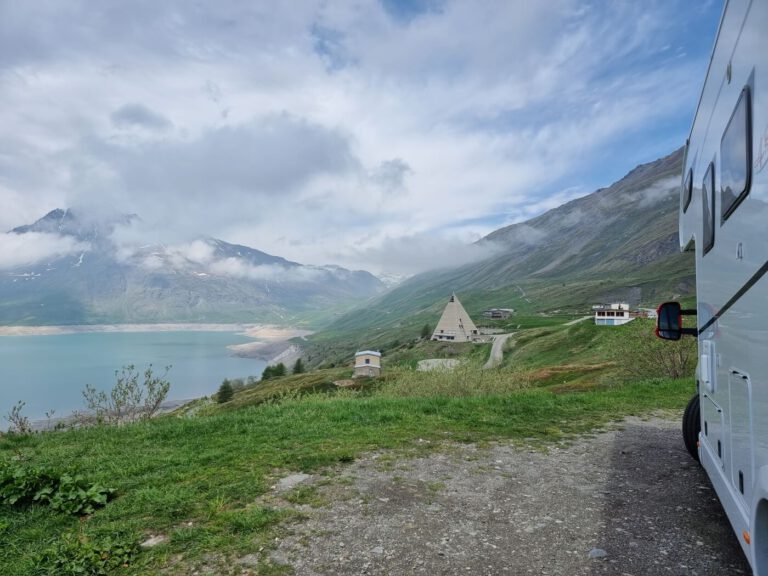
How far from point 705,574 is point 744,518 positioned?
130cm

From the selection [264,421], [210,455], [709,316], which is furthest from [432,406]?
[709,316]

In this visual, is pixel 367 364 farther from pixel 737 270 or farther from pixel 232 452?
pixel 737 270

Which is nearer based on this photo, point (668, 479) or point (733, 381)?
point (733, 381)

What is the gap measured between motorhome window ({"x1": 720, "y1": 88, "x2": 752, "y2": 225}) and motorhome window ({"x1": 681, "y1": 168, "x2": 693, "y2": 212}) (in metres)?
3.33

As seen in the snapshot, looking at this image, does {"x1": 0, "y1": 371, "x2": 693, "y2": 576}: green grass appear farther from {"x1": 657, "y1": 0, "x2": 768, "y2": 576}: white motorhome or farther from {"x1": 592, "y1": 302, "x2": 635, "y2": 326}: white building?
{"x1": 592, "y1": 302, "x2": 635, "y2": 326}: white building

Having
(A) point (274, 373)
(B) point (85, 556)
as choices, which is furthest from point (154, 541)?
(A) point (274, 373)

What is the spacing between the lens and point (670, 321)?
8.84 m

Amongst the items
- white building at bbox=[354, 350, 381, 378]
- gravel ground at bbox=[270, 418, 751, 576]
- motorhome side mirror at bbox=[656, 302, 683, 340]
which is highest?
motorhome side mirror at bbox=[656, 302, 683, 340]

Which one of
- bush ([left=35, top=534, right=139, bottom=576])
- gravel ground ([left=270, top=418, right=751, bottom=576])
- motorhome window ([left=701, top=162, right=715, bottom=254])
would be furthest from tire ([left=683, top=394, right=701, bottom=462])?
bush ([left=35, top=534, right=139, bottom=576])

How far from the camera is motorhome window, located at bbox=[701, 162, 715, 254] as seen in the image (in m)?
6.32

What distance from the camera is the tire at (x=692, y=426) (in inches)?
380

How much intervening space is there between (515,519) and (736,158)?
550 centimetres

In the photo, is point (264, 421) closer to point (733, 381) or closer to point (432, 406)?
point (432, 406)

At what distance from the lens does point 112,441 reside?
1180cm
